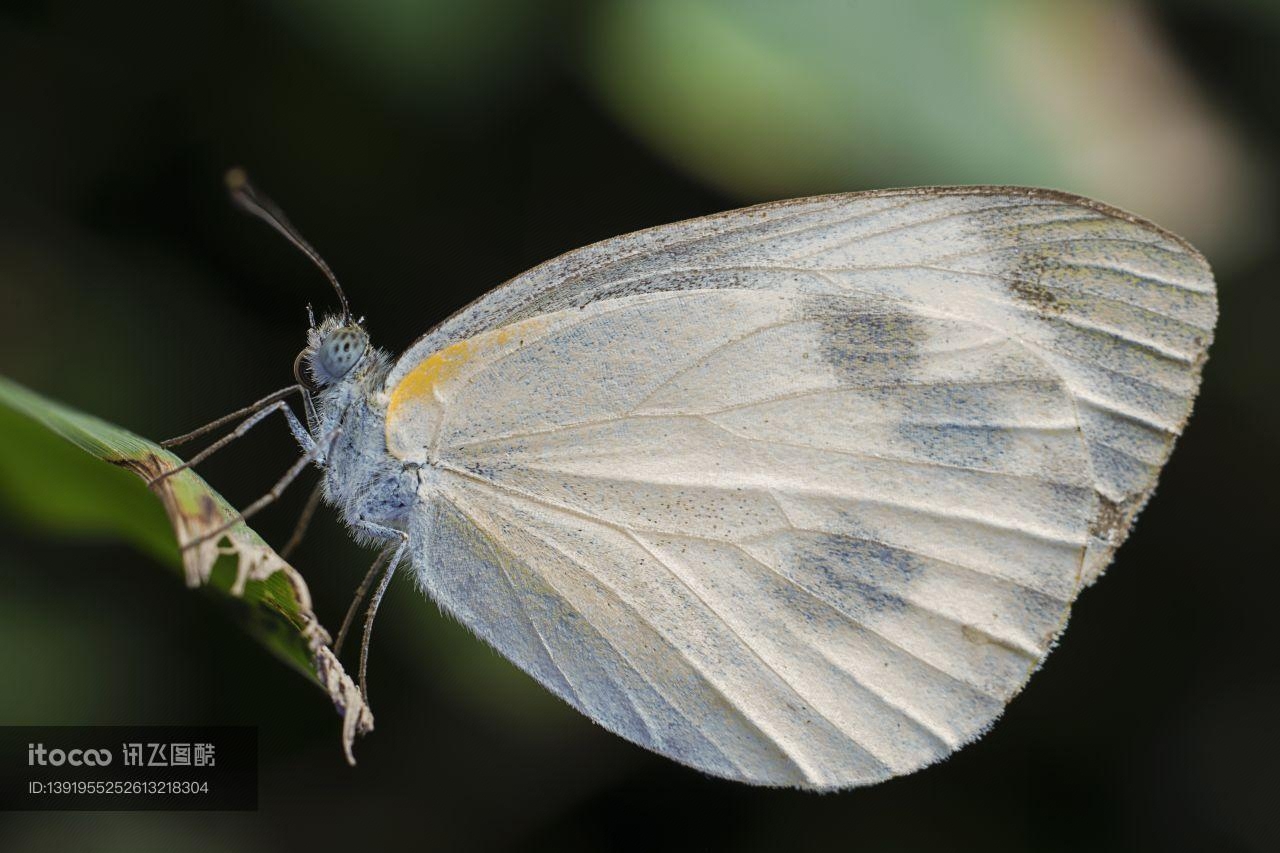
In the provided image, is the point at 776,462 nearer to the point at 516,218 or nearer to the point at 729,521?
the point at 729,521

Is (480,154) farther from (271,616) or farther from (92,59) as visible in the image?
(271,616)

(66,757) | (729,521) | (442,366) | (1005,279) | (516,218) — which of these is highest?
(516,218)

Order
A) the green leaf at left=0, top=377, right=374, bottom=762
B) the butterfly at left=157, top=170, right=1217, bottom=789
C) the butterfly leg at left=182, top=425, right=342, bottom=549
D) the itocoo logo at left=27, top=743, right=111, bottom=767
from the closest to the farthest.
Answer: the green leaf at left=0, top=377, right=374, bottom=762 → the butterfly leg at left=182, top=425, right=342, bottom=549 → the butterfly at left=157, top=170, right=1217, bottom=789 → the itocoo logo at left=27, top=743, right=111, bottom=767

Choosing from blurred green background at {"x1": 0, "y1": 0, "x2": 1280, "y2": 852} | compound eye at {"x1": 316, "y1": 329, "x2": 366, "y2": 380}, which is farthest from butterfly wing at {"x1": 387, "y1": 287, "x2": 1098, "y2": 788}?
blurred green background at {"x1": 0, "y1": 0, "x2": 1280, "y2": 852}

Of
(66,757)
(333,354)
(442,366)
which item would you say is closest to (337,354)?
(333,354)

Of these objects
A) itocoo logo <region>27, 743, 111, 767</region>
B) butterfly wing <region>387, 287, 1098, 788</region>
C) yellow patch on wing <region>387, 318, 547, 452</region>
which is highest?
yellow patch on wing <region>387, 318, 547, 452</region>

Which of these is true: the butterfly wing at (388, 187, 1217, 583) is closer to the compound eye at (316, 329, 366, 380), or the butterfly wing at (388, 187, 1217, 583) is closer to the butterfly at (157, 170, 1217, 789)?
the butterfly at (157, 170, 1217, 789)

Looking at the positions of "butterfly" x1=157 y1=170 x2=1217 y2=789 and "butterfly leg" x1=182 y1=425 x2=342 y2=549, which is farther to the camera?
"butterfly" x1=157 y1=170 x2=1217 y2=789
